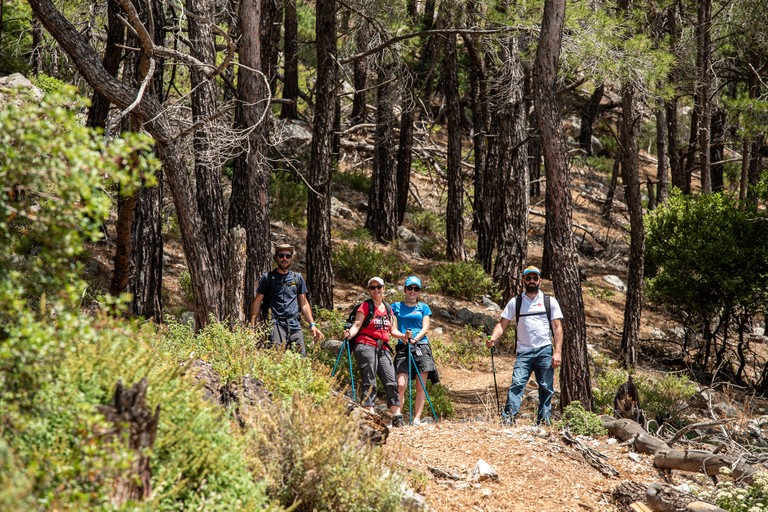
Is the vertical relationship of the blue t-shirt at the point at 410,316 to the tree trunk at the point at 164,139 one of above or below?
below

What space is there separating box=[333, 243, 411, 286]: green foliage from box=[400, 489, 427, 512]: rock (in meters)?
8.73

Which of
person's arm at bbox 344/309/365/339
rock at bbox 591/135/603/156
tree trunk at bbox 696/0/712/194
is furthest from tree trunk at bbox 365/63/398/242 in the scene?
rock at bbox 591/135/603/156

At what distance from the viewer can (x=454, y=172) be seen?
15.5 metres

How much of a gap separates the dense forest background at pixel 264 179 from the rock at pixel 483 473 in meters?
1.50

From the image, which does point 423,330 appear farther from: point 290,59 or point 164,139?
point 290,59

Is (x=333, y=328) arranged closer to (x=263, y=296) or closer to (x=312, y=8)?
(x=263, y=296)

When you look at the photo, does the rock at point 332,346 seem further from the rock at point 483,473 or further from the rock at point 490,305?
the rock at point 483,473

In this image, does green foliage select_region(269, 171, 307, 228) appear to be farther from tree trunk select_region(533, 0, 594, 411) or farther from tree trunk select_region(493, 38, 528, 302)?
tree trunk select_region(533, 0, 594, 411)

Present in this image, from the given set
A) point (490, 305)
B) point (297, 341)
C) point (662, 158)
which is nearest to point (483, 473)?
point (297, 341)

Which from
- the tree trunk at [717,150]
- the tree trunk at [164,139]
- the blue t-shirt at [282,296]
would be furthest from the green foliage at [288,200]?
the tree trunk at [717,150]

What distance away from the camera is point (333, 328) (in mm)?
10109

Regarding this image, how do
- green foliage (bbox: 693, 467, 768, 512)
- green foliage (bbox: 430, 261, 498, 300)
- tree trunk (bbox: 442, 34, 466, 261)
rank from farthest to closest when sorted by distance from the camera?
1. tree trunk (bbox: 442, 34, 466, 261)
2. green foliage (bbox: 430, 261, 498, 300)
3. green foliage (bbox: 693, 467, 768, 512)

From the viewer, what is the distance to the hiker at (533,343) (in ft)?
21.2

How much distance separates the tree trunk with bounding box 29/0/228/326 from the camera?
6.03 meters
